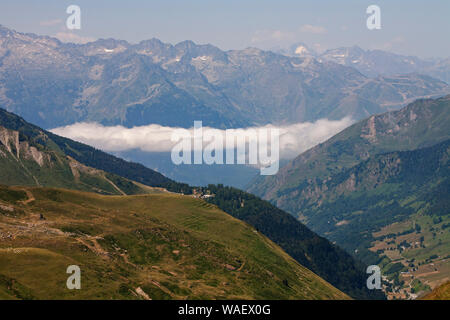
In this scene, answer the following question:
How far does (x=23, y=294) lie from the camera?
152 metres

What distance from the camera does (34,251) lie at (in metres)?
182
